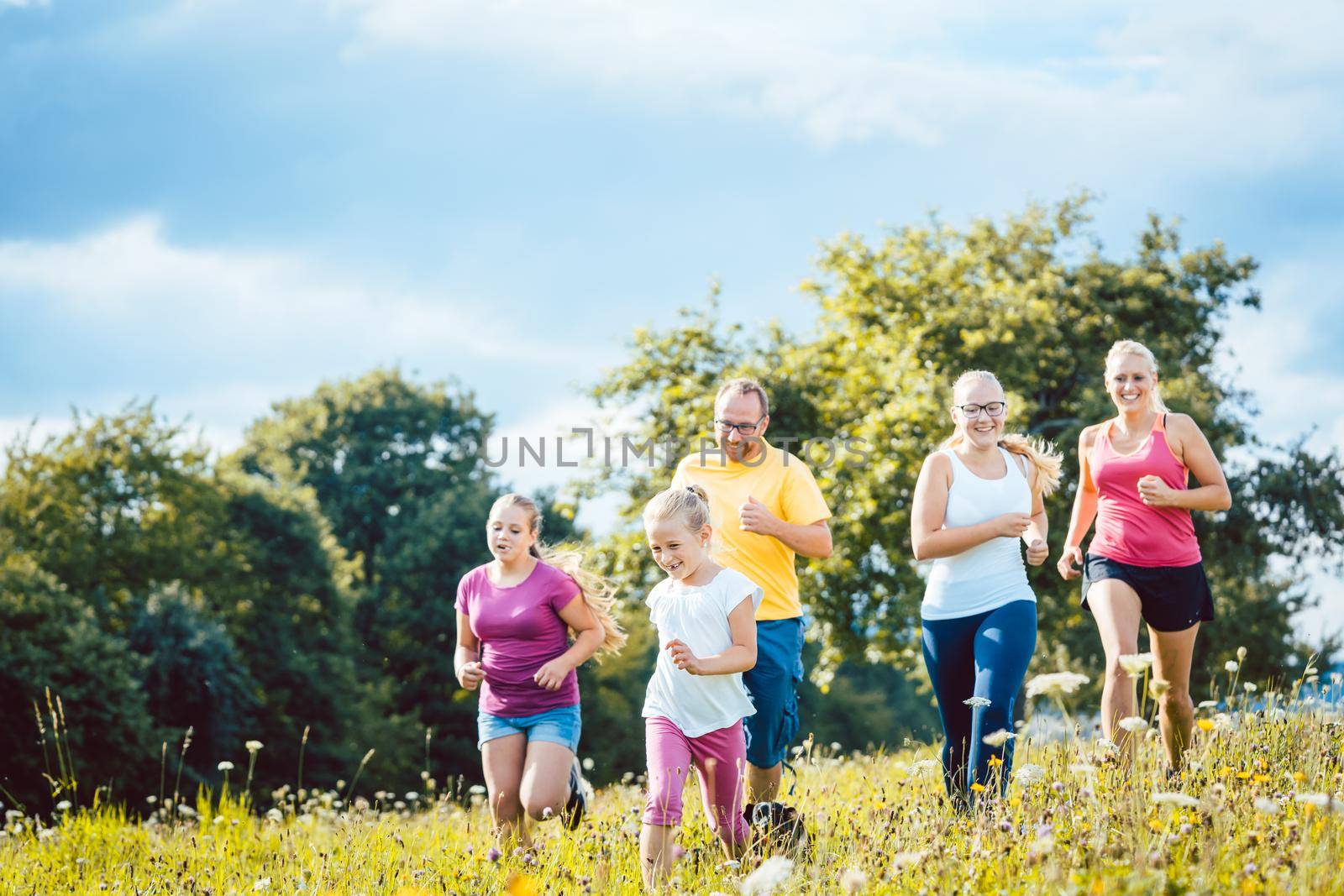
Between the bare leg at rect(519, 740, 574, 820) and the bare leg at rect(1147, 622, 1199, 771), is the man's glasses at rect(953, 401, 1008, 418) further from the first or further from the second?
the bare leg at rect(519, 740, 574, 820)

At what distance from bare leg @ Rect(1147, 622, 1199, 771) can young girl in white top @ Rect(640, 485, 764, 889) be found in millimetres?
2201

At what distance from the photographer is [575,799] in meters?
5.74

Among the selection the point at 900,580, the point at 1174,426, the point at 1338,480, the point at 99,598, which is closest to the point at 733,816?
the point at 1174,426

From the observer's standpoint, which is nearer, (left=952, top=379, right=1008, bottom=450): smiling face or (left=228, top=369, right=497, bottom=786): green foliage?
(left=952, top=379, right=1008, bottom=450): smiling face

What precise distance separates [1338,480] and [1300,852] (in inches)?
755

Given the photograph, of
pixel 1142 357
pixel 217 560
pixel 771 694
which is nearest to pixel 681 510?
pixel 771 694

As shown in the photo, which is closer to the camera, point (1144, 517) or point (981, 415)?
point (981, 415)

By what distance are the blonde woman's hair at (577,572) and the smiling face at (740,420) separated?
3.70 ft

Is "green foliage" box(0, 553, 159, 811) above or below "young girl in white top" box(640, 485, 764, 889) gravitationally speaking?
below

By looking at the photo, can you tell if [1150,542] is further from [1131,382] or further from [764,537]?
[764,537]

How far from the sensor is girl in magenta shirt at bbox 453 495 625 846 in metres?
5.53

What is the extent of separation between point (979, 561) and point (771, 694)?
111 centimetres

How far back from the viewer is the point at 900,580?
1769cm

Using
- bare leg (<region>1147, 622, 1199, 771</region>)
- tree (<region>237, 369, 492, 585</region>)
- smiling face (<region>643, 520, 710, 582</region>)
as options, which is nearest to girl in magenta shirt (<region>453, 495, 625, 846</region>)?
smiling face (<region>643, 520, 710, 582</region>)
